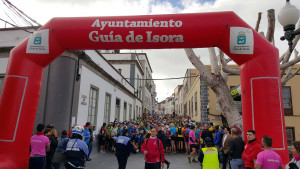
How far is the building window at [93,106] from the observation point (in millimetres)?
11938

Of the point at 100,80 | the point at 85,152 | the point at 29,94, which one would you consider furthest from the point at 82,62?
the point at 85,152

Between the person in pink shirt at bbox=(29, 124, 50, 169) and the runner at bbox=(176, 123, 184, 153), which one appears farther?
the runner at bbox=(176, 123, 184, 153)

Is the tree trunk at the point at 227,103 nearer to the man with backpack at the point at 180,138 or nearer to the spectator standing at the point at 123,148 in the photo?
the spectator standing at the point at 123,148

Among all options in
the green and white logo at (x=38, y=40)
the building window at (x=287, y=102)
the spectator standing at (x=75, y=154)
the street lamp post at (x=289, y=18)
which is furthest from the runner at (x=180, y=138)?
the green and white logo at (x=38, y=40)

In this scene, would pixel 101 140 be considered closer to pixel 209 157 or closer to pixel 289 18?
pixel 209 157

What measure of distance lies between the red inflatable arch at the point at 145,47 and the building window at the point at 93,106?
6777 mm

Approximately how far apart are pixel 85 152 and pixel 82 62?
6620 millimetres

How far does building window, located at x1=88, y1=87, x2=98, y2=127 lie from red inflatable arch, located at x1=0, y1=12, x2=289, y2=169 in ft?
22.2

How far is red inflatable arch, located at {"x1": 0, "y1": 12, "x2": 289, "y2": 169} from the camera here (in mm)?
4496

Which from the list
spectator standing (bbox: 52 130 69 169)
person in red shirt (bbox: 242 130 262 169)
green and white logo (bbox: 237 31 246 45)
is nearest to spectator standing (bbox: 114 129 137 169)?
spectator standing (bbox: 52 130 69 169)

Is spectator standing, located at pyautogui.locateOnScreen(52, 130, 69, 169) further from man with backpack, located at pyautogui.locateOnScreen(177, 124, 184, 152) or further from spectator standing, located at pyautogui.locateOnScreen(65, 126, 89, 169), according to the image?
man with backpack, located at pyautogui.locateOnScreen(177, 124, 184, 152)

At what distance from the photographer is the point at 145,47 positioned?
546cm

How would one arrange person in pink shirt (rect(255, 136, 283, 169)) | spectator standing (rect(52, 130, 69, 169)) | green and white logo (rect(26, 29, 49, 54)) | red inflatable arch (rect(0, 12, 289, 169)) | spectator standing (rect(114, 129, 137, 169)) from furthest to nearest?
spectator standing (rect(114, 129, 137, 169))
spectator standing (rect(52, 130, 69, 169))
green and white logo (rect(26, 29, 49, 54))
red inflatable arch (rect(0, 12, 289, 169))
person in pink shirt (rect(255, 136, 283, 169))

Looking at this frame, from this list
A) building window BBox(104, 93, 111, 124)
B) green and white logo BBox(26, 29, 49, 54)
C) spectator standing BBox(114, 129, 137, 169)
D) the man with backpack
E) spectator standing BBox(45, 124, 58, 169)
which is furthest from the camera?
building window BBox(104, 93, 111, 124)
